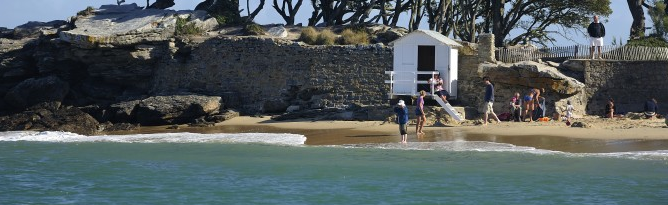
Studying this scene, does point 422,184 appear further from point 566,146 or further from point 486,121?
point 486,121

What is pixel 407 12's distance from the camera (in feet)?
130

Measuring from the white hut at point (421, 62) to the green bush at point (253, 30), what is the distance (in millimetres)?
5956

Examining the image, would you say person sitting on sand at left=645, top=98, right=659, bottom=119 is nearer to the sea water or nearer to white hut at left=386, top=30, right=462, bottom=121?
white hut at left=386, top=30, right=462, bottom=121

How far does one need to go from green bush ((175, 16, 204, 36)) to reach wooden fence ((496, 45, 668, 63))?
33.2 feet

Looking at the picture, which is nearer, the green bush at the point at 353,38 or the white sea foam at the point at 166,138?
the white sea foam at the point at 166,138

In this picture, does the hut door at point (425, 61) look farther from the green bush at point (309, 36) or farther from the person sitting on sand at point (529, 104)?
the green bush at point (309, 36)

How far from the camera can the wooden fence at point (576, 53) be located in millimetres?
28119

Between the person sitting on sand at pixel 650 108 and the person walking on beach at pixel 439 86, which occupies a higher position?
the person walking on beach at pixel 439 86

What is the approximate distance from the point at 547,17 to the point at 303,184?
22051mm

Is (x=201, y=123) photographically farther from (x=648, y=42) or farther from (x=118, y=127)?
(x=648, y=42)

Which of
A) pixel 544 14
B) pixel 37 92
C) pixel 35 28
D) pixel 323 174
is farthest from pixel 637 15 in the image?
pixel 35 28

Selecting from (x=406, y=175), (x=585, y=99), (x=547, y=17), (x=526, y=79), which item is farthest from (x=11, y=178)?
(x=547, y=17)

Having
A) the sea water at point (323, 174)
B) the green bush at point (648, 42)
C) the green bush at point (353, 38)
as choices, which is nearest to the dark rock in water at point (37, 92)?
the sea water at point (323, 174)

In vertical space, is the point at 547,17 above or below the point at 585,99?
above
